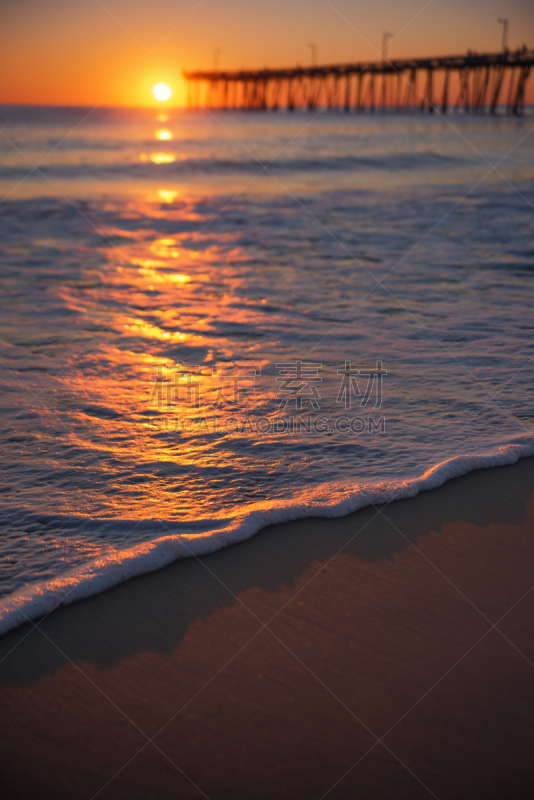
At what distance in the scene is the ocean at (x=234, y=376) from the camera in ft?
9.83

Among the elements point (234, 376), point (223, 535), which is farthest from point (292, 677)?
point (234, 376)

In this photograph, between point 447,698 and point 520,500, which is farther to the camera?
point 520,500

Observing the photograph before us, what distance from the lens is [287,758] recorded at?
6.16 ft

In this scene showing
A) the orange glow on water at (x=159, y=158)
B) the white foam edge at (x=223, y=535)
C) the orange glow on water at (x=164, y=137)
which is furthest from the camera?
the orange glow on water at (x=164, y=137)

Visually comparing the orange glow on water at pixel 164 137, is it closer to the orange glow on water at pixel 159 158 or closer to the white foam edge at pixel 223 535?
the orange glow on water at pixel 159 158

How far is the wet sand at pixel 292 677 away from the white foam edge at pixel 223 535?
6 cm

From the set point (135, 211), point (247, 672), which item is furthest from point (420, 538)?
point (135, 211)

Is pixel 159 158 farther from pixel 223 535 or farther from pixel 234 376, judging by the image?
pixel 223 535

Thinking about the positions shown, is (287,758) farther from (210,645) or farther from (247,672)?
(210,645)

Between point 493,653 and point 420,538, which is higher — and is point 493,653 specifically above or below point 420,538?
below

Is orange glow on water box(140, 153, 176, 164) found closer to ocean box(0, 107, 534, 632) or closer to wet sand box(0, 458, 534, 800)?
ocean box(0, 107, 534, 632)

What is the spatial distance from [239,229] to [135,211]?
3732 mm

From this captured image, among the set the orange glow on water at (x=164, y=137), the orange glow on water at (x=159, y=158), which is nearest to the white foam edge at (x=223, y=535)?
the orange glow on water at (x=159, y=158)

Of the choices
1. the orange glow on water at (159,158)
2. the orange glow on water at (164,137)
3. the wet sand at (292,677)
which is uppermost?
the orange glow on water at (164,137)
